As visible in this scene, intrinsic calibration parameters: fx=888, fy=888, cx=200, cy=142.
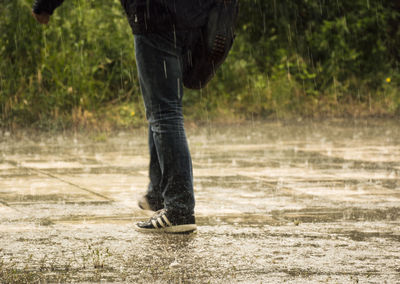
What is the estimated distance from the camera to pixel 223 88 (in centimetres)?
1367

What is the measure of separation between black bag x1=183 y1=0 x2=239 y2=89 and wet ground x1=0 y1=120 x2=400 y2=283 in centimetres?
88

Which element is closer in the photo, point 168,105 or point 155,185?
point 168,105

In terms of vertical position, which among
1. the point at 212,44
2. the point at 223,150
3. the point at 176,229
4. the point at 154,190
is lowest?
the point at 176,229

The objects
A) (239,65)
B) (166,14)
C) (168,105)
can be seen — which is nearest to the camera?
(166,14)

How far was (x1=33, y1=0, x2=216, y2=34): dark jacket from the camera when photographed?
474 cm

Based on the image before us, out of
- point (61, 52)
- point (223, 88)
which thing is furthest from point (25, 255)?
point (223, 88)

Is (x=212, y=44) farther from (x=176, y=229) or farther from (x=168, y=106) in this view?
(x=176, y=229)

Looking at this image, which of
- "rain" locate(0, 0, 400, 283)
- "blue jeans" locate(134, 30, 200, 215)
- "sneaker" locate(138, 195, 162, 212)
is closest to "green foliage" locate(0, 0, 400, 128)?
"rain" locate(0, 0, 400, 283)

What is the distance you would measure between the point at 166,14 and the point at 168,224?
114 cm

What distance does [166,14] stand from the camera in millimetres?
4742

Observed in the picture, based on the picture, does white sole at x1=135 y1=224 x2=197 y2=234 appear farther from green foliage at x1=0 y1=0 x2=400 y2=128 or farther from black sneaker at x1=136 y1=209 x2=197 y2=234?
green foliage at x1=0 y1=0 x2=400 y2=128

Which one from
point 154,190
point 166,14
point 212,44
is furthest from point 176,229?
point 166,14

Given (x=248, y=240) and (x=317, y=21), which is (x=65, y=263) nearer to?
(x=248, y=240)

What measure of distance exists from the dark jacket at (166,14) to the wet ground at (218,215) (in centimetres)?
113
